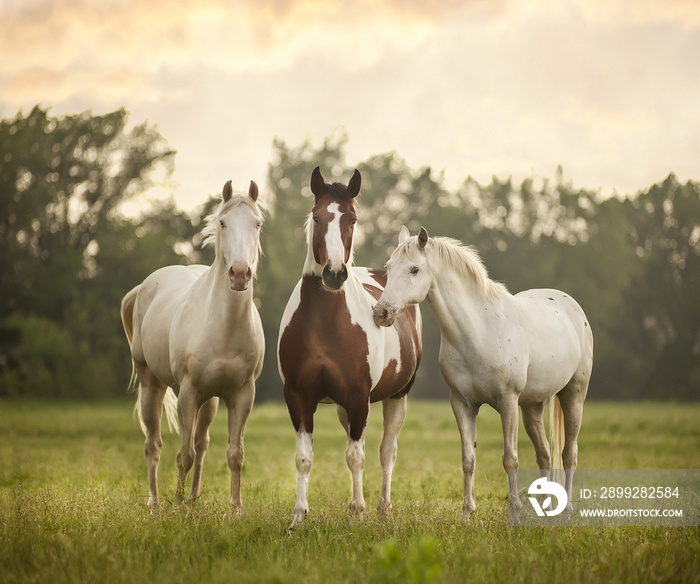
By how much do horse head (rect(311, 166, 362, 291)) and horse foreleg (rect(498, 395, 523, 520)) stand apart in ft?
5.95

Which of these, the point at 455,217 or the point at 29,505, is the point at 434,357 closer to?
the point at 455,217

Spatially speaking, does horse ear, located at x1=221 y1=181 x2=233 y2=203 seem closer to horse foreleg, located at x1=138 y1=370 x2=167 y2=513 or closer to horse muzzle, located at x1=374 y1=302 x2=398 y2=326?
horse muzzle, located at x1=374 y1=302 x2=398 y2=326

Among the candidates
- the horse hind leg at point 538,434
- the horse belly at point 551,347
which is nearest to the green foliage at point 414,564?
the horse belly at point 551,347

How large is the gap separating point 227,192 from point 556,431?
429 centimetres

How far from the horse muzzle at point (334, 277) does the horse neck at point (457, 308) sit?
0.95 meters

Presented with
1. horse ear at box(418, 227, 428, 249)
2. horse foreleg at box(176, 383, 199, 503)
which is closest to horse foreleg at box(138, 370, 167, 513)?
horse foreleg at box(176, 383, 199, 503)

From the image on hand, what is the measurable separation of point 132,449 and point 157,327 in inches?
241

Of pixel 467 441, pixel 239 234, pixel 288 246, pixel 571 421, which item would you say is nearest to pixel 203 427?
pixel 239 234

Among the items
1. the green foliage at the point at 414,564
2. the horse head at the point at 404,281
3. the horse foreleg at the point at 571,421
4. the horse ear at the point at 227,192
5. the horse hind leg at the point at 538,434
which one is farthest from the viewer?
the horse foreleg at the point at 571,421

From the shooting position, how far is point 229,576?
12.5 feet

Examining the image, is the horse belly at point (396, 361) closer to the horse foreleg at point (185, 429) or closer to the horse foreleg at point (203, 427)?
the horse foreleg at point (185, 429)

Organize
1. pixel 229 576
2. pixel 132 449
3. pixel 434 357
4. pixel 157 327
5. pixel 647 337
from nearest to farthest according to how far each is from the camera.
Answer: pixel 229 576
pixel 157 327
pixel 132 449
pixel 647 337
pixel 434 357

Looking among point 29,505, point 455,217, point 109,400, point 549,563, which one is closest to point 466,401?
point 549,563

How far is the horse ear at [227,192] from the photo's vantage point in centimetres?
633
